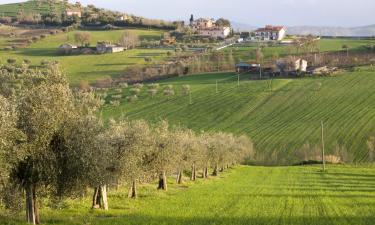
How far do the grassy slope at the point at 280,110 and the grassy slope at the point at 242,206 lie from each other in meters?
36.1

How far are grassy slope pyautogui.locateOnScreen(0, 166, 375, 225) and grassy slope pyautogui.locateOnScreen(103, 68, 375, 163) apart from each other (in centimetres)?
3614

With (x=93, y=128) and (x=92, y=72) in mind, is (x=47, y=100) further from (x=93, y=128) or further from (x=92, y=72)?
(x=92, y=72)

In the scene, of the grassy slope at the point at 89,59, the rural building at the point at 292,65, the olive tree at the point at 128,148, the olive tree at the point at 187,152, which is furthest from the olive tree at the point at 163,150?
the rural building at the point at 292,65

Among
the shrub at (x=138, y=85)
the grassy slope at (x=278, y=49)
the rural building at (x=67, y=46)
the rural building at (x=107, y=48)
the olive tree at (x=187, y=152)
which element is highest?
the rural building at (x=67, y=46)

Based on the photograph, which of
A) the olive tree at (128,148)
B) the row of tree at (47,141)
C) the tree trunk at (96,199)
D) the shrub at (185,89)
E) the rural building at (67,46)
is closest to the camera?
the row of tree at (47,141)

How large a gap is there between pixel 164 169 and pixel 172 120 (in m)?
66.9

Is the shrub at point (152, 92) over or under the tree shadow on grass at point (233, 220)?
under

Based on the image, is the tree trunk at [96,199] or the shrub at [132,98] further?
the shrub at [132,98]

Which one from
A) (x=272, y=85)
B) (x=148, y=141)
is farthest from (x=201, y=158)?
(x=272, y=85)

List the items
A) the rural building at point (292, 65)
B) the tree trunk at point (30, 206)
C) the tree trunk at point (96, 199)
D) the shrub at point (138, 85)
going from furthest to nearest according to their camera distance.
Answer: the rural building at point (292, 65)
the shrub at point (138, 85)
the tree trunk at point (96, 199)
the tree trunk at point (30, 206)

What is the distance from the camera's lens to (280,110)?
120 m

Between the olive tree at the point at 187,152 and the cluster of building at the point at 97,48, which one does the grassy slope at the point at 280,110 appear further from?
the cluster of building at the point at 97,48

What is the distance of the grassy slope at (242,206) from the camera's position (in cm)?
3412

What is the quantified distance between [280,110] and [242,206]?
7948 centimetres
